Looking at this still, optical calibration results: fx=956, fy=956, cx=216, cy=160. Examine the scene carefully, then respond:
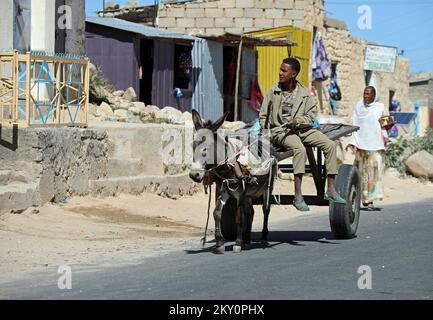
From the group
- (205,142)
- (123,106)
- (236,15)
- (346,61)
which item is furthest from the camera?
(346,61)

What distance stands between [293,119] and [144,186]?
561 cm

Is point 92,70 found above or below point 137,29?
below

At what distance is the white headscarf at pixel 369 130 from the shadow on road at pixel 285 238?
11.4 ft

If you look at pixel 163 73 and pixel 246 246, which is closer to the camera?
pixel 246 246

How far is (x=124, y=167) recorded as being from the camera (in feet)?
51.8

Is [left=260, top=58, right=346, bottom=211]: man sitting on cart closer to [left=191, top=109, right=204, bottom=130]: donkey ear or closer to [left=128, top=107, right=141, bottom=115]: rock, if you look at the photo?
[left=191, top=109, right=204, bottom=130]: donkey ear

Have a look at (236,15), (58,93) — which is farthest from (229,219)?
(236,15)

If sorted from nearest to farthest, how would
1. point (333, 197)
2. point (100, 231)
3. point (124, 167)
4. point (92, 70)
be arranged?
point (333, 197), point (100, 231), point (124, 167), point (92, 70)

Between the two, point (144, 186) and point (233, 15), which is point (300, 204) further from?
point (233, 15)

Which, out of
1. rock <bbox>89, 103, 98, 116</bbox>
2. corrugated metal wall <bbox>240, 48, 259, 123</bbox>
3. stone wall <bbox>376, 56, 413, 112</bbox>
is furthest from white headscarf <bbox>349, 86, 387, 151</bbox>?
stone wall <bbox>376, 56, 413, 112</bbox>

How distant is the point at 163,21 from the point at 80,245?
20.2 metres

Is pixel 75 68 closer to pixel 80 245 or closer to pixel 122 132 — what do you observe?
pixel 122 132

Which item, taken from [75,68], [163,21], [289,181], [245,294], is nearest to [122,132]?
[75,68]

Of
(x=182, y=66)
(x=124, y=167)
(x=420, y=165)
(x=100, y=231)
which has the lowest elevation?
(x=100, y=231)
